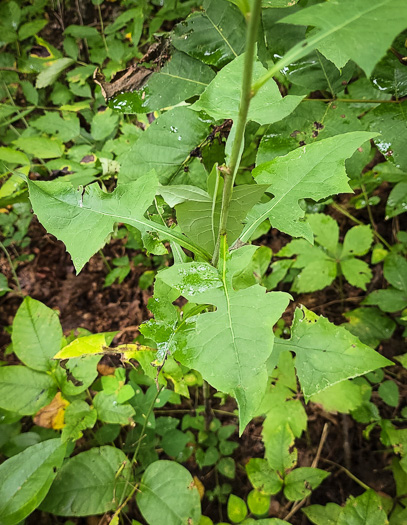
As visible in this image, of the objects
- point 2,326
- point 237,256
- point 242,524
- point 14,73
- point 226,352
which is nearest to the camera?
point 226,352

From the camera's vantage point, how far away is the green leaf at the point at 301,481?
1.48 metres

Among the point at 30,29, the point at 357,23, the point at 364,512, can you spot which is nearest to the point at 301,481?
the point at 364,512

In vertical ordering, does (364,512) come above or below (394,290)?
below

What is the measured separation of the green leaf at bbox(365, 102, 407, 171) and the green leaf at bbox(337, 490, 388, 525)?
53.2 inches

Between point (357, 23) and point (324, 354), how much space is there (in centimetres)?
85

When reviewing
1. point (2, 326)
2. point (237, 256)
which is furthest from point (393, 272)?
point (2, 326)

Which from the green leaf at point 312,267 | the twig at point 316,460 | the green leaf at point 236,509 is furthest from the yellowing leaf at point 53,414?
the green leaf at point 312,267

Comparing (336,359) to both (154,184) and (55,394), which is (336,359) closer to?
(154,184)

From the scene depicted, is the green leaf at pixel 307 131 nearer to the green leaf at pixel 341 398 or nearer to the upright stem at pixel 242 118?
the upright stem at pixel 242 118

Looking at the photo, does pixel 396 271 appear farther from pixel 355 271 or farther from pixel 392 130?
pixel 392 130

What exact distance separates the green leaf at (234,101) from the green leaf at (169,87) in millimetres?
280

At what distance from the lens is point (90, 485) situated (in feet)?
4.68

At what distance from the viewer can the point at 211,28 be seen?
1.15 m

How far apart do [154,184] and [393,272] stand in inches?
64.1
